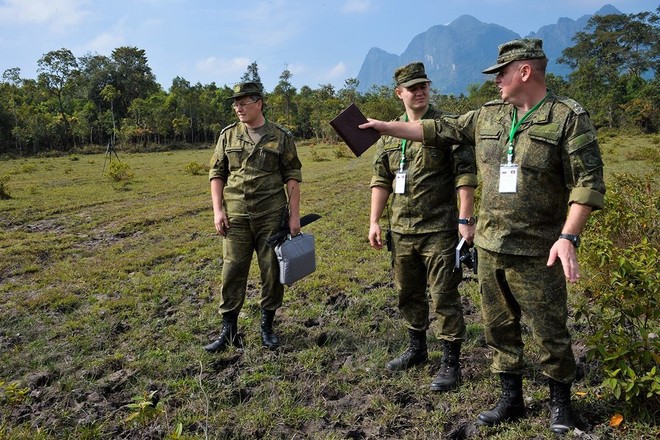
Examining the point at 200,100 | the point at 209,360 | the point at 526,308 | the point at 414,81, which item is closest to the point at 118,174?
the point at 209,360

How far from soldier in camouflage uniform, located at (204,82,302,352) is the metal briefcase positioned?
16cm

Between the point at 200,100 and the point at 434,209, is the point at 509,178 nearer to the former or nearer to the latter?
the point at 434,209

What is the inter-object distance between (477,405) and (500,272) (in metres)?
0.90

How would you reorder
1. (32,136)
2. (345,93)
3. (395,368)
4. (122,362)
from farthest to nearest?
(345,93)
(32,136)
(122,362)
(395,368)

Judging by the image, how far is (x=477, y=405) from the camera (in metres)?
2.85

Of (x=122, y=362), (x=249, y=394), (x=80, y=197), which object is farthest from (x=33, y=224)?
(x=249, y=394)

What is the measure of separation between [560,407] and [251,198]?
250 cm

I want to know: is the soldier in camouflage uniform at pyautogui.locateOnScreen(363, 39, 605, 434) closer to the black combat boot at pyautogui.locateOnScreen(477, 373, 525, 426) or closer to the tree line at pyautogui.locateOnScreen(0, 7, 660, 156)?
the black combat boot at pyautogui.locateOnScreen(477, 373, 525, 426)

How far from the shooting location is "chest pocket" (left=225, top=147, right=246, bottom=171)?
370 centimetres

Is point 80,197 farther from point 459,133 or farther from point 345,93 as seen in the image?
point 345,93

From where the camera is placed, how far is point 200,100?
51312mm

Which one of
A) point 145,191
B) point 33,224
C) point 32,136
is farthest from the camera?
point 32,136

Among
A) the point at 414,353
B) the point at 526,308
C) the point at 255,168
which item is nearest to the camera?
the point at 526,308

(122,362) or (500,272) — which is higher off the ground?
(500,272)
